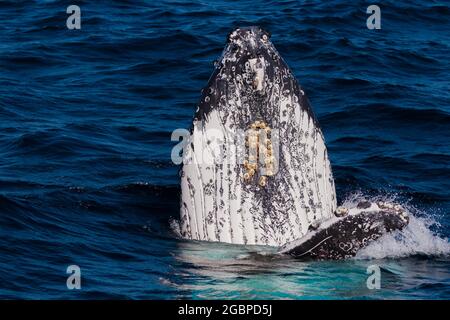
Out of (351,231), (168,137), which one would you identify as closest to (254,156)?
(351,231)

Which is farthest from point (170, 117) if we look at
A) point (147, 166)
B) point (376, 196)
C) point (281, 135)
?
point (281, 135)

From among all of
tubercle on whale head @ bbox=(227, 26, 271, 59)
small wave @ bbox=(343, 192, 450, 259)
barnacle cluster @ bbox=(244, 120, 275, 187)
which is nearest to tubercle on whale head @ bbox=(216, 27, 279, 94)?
tubercle on whale head @ bbox=(227, 26, 271, 59)

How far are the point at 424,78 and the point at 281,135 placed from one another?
12.8 m

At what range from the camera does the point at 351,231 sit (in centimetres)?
1789

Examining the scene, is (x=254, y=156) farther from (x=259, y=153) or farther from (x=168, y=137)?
(x=168, y=137)

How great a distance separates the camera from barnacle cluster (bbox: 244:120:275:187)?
18344 millimetres

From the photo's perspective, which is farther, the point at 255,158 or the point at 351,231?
the point at 255,158

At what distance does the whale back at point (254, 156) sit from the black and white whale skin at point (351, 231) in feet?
1.68

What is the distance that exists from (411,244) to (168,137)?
7.59 meters

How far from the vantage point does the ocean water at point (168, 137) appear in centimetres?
1766

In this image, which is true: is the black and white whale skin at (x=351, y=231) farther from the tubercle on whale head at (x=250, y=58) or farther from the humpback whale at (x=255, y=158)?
the tubercle on whale head at (x=250, y=58)

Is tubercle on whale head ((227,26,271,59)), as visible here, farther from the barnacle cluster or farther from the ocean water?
the ocean water

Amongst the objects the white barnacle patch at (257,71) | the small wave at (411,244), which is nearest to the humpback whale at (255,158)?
the white barnacle patch at (257,71)
